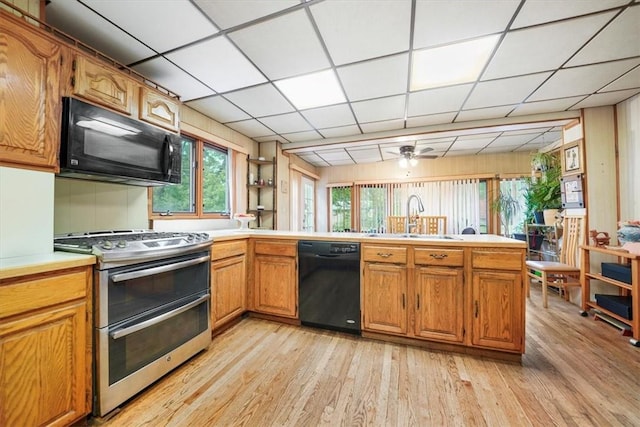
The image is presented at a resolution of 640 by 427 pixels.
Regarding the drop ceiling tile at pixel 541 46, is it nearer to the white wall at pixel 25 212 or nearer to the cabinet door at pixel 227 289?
the cabinet door at pixel 227 289

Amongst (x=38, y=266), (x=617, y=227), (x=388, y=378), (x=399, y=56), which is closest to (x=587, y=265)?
(x=617, y=227)

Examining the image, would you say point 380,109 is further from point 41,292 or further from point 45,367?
point 45,367

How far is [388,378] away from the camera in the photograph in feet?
5.59

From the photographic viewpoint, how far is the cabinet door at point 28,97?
1215 millimetres

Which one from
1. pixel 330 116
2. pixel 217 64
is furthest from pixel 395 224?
pixel 217 64

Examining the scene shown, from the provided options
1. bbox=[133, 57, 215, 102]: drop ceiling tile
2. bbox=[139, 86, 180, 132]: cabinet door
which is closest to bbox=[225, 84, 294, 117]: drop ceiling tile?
bbox=[133, 57, 215, 102]: drop ceiling tile

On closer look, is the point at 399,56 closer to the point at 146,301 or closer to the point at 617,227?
the point at 146,301

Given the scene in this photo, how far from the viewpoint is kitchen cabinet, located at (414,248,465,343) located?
197 centimetres

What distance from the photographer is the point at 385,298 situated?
7.09 feet

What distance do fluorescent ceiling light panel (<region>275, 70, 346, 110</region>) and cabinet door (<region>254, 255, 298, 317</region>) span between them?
1.70 meters

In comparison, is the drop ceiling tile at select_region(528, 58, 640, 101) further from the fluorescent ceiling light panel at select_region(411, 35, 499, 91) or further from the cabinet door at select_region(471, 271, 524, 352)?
the cabinet door at select_region(471, 271, 524, 352)

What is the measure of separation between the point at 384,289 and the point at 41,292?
2103 mm

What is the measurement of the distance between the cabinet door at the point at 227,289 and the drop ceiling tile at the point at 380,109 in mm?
2157

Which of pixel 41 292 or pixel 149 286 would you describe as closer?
pixel 41 292
